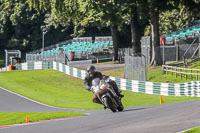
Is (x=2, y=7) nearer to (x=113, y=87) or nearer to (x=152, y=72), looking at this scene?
(x=152, y=72)

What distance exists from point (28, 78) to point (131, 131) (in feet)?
109

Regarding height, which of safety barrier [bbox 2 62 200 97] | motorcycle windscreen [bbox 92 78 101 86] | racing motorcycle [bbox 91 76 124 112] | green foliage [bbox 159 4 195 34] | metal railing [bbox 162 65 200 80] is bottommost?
safety barrier [bbox 2 62 200 97]

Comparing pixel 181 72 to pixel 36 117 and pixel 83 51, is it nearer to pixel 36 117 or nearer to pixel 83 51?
pixel 36 117

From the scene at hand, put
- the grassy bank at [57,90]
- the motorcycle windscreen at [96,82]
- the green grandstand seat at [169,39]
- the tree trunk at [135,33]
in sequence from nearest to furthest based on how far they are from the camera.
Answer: the motorcycle windscreen at [96,82]
the grassy bank at [57,90]
the tree trunk at [135,33]
the green grandstand seat at [169,39]

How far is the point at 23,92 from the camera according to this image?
32531mm

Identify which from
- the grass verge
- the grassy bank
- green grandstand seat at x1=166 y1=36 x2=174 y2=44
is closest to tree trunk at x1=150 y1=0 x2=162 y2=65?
the grassy bank

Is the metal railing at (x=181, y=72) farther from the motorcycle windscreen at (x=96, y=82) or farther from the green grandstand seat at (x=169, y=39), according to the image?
the green grandstand seat at (x=169, y=39)

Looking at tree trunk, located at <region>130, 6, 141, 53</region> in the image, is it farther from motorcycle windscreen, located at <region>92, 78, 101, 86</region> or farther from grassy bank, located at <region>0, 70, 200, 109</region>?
motorcycle windscreen, located at <region>92, 78, 101, 86</region>

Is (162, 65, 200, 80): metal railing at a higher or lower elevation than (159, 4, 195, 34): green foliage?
lower

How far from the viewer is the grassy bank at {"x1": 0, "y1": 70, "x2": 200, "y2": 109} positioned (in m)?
25.8

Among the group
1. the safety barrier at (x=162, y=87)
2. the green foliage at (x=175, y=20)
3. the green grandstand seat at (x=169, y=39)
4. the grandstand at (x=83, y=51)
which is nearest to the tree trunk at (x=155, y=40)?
the safety barrier at (x=162, y=87)

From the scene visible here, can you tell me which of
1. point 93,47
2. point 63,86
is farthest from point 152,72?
point 93,47

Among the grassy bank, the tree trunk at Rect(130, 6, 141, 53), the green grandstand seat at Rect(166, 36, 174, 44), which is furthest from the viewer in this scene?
the green grandstand seat at Rect(166, 36, 174, 44)

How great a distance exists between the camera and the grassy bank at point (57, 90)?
25841 mm
